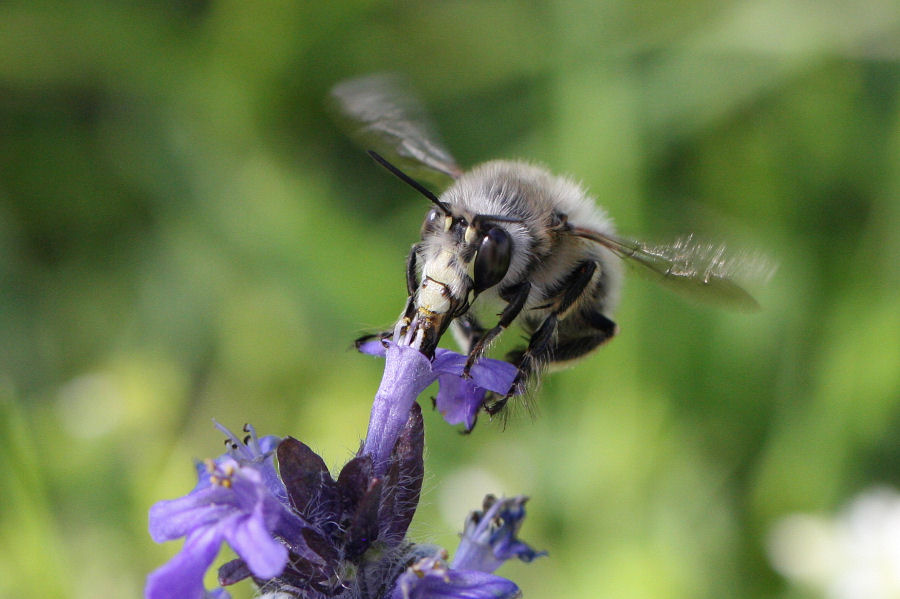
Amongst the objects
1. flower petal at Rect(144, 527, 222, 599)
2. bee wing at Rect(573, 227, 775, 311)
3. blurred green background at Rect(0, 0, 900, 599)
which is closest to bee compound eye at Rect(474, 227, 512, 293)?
Answer: bee wing at Rect(573, 227, 775, 311)

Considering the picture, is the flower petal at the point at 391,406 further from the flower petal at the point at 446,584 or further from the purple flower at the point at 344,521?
the flower petal at the point at 446,584

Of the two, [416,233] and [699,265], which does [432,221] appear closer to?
[699,265]

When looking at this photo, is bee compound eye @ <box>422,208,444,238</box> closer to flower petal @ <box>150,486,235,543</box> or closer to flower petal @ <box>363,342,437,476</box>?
flower petal @ <box>363,342,437,476</box>

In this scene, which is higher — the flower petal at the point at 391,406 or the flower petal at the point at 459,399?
the flower petal at the point at 459,399

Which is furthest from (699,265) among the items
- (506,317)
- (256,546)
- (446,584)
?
(256,546)

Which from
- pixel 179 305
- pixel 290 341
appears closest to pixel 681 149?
pixel 290 341

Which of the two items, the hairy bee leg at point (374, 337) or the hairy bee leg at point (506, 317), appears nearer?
the hairy bee leg at point (506, 317)

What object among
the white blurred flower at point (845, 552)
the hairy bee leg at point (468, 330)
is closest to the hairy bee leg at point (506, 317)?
the hairy bee leg at point (468, 330)
